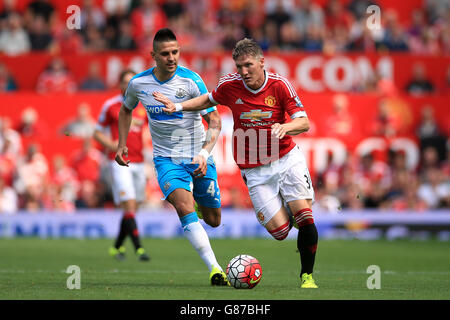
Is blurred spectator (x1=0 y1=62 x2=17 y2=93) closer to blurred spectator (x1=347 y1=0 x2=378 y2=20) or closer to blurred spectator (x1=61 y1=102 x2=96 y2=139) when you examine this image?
blurred spectator (x1=61 y1=102 x2=96 y2=139)

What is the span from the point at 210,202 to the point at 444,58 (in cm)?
1392

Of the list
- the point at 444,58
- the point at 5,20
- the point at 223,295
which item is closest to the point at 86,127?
the point at 5,20

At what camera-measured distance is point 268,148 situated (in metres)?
9.15

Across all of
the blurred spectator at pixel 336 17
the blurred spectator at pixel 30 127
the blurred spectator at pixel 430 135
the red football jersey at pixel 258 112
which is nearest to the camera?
the red football jersey at pixel 258 112

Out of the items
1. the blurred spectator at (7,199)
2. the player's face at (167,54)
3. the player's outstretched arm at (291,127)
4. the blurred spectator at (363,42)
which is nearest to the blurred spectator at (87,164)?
the blurred spectator at (7,199)

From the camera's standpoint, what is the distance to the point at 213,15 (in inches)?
933

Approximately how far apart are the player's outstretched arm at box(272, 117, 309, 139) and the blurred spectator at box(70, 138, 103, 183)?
1122cm

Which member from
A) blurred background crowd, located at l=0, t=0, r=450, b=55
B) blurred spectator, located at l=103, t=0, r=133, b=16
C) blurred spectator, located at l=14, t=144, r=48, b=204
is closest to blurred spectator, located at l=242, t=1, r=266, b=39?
blurred background crowd, located at l=0, t=0, r=450, b=55

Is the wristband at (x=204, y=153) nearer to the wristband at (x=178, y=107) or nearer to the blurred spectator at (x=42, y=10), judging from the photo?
the wristband at (x=178, y=107)

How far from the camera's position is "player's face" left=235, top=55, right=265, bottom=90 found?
28.6 feet

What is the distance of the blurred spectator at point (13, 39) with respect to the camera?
2155 cm

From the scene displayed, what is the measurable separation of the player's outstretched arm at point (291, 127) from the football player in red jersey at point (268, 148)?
0.60 ft

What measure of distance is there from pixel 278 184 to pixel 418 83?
1333cm

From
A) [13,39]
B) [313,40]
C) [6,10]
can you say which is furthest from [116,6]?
[313,40]
